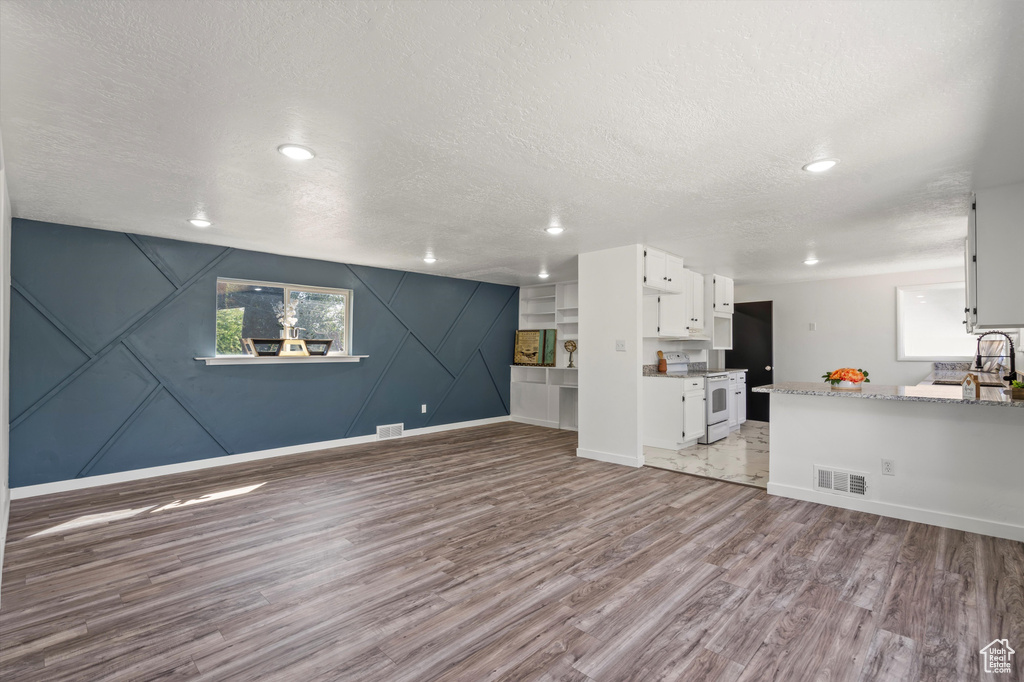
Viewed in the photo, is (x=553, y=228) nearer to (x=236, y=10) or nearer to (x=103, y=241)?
(x=236, y=10)

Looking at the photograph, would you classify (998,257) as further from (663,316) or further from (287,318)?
(287,318)

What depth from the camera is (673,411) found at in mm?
5730

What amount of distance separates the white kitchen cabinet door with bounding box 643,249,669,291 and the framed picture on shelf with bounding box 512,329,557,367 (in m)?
2.74

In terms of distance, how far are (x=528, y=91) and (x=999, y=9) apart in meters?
1.50

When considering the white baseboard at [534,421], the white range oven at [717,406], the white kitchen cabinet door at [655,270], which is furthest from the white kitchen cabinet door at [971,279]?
the white baseboard at [534,421]

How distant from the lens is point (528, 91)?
6.53 feet

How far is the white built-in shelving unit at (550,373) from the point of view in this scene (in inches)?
293

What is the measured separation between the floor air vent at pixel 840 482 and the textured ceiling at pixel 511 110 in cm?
201

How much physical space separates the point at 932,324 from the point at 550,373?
5206mm

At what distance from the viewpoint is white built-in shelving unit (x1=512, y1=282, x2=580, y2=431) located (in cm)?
744

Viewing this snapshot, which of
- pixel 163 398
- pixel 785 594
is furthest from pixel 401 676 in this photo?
pixel 163 398

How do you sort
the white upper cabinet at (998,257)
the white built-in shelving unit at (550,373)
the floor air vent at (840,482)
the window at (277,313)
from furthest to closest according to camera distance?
the white built-in shelving unit at (550,373), the window at (277,313), the floor air vent at (840,482), the white upper cabinet at (998,257)

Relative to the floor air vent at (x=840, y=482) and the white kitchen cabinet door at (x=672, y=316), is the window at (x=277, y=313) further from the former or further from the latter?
the floor air vent at (x=840, y=482)

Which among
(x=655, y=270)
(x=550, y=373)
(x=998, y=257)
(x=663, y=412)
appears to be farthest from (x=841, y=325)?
(x=998, y=257)
